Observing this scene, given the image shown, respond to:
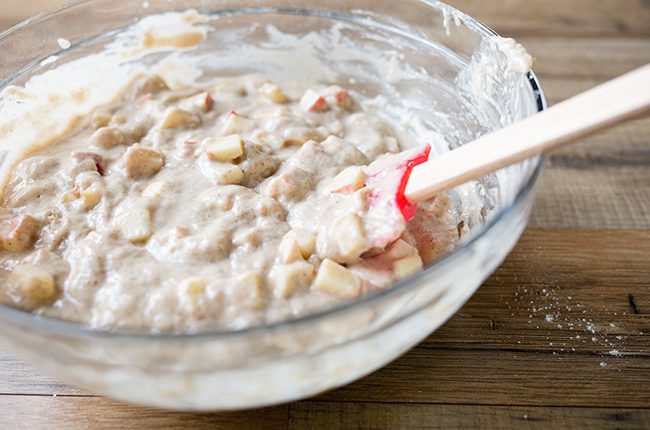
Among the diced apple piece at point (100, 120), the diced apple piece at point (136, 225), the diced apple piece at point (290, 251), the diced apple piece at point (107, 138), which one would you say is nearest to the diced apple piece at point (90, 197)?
the diced apple piece at point (136, 225)

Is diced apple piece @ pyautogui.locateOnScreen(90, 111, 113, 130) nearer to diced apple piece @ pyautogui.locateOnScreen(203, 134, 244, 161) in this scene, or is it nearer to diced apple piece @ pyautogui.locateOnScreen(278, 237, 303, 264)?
diced apple piece @ pyautogui.locateOnScreen(203, 134, 244, 161)

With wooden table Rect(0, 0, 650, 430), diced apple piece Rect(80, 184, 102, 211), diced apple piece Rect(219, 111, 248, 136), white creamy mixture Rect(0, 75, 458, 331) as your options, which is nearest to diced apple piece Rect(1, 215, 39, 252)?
white creamy mixture Rect(0, 75, 458, 331)

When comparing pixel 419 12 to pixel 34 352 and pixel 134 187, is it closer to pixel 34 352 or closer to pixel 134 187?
pixel 134 187

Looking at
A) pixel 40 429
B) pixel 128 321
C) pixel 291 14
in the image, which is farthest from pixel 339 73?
pixel 40 429

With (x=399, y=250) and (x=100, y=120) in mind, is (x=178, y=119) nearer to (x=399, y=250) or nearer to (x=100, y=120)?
(x=100, y=120)

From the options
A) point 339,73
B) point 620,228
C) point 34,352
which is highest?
point 34,352

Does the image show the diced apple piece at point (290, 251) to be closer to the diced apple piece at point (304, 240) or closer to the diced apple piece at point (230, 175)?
the diced apple piece at point (304, 240)
